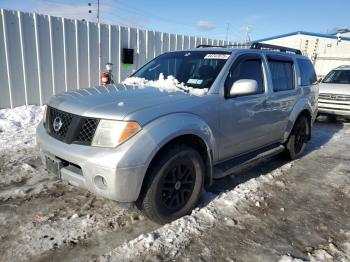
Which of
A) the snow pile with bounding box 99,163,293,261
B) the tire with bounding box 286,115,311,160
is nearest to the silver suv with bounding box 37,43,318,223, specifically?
the snow pile with bounding box 99,163,293,261

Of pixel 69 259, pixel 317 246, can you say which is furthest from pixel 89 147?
pixel 317 246

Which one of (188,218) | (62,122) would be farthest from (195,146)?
(62,122)

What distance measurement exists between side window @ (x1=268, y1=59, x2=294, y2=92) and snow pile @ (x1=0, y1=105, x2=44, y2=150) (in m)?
4.22

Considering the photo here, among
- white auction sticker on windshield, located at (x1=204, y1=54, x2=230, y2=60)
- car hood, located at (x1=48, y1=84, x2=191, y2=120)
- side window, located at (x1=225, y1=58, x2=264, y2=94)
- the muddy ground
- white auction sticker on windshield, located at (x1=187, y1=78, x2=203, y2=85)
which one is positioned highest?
white auction sticker on windshield, located at (x1=204, y1=54, x2=230, y2=60)

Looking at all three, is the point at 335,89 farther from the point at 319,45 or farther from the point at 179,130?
the point at 319,45

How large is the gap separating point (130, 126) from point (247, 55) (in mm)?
2198

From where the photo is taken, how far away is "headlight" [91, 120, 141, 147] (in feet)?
9.01

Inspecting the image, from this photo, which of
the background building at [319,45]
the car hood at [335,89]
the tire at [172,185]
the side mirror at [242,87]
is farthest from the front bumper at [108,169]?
the background building at [319,45]

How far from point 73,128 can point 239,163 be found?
2.15 m

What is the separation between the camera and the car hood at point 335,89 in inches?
360

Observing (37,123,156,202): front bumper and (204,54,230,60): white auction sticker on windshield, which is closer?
(37,123,156,202): front bumper

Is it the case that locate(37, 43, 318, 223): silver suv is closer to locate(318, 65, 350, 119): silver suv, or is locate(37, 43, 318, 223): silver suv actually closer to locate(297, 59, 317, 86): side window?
locate(297, 59, 317, 86): side window

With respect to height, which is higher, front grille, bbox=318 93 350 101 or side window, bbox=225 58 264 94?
side window, bbox=225 58 264 94

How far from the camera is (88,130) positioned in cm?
289
